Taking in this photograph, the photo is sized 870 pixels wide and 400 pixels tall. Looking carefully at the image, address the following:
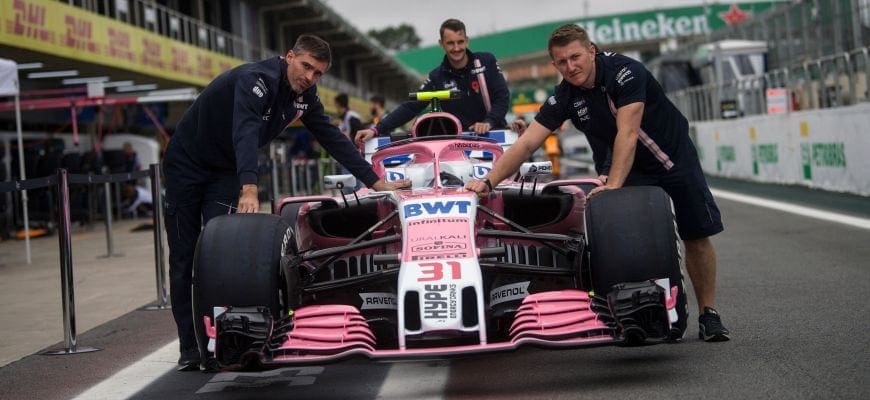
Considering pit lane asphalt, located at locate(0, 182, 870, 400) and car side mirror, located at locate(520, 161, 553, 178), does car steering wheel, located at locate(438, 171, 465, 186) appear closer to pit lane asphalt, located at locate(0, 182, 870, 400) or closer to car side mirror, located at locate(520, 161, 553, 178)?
car side mirror, located at locate(520, 161, 553, 178)

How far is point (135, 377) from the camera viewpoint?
6.52m

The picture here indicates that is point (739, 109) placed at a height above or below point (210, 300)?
above

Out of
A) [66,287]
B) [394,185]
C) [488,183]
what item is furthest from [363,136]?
[488,183]

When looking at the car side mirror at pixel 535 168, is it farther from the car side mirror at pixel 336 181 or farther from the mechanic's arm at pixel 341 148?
the car side mirror at pixel 336 181

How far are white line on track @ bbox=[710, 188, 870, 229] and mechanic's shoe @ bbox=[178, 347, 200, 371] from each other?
8014mm

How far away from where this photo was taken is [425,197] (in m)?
6.13

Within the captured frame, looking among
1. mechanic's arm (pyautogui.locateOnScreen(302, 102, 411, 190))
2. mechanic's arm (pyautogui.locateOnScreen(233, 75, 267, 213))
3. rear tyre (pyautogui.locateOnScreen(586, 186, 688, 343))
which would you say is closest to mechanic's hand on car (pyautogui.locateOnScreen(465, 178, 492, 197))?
rear tyre (pyautogui.locateOnScreen(586, 186, 688, 343))

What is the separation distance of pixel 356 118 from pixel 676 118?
10.4 metres

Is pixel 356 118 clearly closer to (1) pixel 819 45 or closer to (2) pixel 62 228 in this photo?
(2) pixel 62 228

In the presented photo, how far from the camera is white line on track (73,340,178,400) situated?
6078mm

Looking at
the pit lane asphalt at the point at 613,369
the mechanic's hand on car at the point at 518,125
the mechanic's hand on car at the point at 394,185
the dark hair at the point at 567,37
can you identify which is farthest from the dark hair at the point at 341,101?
A: the dark hair at the point at 567,37

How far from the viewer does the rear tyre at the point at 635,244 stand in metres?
5.68

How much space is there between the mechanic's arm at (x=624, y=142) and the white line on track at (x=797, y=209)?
6786 mm

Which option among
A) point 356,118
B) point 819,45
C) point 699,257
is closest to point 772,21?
point 819,45
